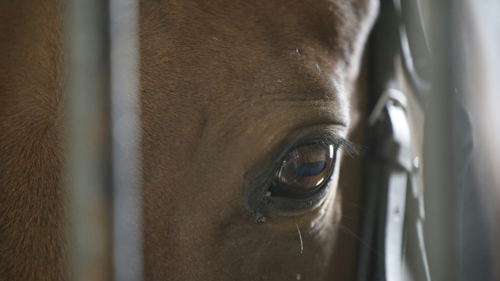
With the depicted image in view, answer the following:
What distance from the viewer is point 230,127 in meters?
0.88

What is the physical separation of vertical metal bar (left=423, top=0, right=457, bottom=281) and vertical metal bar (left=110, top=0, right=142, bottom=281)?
666 millimetres

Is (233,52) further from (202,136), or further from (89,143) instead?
(89,143)

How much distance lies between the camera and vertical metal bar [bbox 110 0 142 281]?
2.58 ft

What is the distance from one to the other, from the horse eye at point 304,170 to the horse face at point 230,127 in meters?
0.01

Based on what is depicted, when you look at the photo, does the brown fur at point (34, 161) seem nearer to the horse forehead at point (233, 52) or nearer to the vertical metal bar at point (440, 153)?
the horse forehead at point (233, 52)

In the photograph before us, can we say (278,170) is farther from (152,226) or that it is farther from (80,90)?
(80,90)

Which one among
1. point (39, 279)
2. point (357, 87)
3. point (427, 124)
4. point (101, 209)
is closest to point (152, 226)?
point (101, 209)

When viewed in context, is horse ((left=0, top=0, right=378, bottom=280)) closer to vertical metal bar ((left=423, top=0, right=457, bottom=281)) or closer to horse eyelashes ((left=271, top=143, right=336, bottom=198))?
horse eyelashes ((left=271, top=143, right=336, bottom=198))

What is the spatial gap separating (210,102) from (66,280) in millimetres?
446

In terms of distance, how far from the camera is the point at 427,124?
95 cm

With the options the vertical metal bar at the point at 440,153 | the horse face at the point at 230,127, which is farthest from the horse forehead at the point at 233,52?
the vertical metal bar at the point at 440,153

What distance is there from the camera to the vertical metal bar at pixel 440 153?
0.92 meters

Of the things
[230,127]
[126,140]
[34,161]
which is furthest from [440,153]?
[34,161]

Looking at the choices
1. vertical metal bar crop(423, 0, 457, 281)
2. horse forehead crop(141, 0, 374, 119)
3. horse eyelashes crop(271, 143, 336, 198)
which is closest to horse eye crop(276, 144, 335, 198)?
horse eyelashes crop(271, 143, 336, 198)
